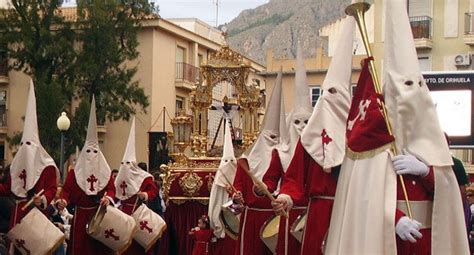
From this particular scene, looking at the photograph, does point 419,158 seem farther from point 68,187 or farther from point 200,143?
point 200,143

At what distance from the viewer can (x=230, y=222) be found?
13914 millimetres

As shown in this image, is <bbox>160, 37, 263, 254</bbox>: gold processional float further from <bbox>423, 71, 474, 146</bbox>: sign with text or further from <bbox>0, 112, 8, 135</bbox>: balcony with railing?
<bbox>0, 112, 8, 135</bbox>: balcony with railing

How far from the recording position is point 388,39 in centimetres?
696

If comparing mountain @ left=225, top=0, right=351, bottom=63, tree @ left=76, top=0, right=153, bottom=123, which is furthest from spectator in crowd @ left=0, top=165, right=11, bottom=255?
mountain @ left=225, top=0, right=351, bottom=63

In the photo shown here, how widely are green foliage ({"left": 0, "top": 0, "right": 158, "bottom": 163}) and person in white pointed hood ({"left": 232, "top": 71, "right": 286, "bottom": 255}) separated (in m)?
24.8

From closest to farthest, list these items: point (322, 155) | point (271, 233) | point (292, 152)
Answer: point (322, 155)
point (292, 152)
point (271, 233)

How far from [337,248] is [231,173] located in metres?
8.36

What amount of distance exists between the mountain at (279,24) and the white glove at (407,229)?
9992cm

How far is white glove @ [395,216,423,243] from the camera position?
657 cm

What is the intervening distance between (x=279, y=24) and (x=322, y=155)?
476 feet

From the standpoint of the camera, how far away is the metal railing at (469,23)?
3819 cm

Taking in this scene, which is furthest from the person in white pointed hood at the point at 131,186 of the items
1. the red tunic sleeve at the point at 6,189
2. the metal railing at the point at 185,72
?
the metal railing at the point at 185,72

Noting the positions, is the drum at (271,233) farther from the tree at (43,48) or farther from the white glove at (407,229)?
the tree at (43,48)

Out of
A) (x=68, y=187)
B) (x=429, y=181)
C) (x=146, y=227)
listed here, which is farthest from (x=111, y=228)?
(x=429, y=181)
